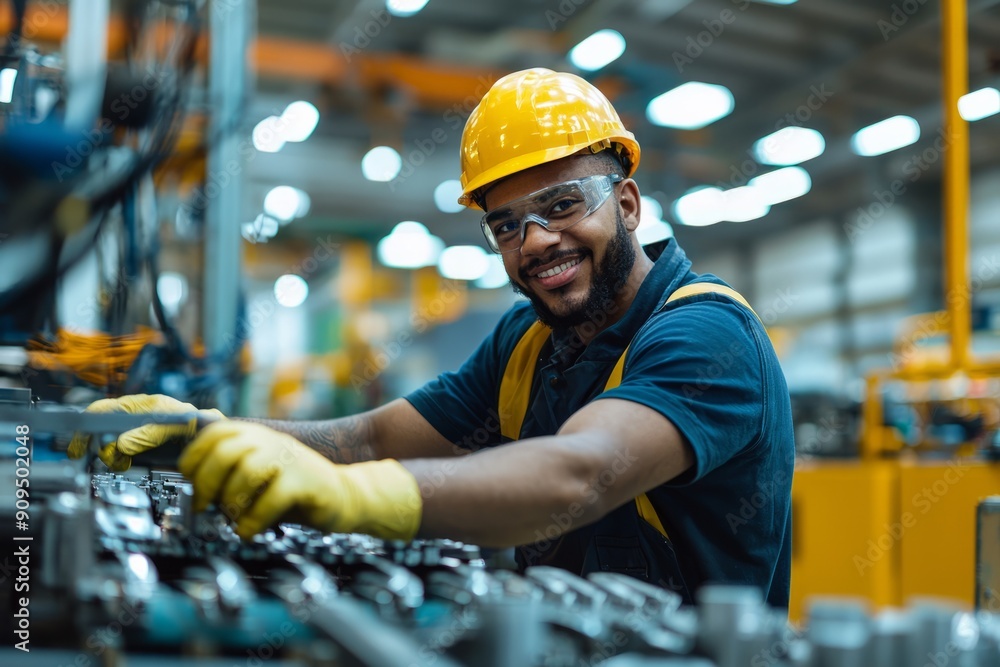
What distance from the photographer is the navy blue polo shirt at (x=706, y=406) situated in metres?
1.33

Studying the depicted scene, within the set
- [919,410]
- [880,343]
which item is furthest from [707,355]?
[880,343]

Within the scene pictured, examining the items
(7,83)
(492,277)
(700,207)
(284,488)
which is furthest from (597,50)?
(284,488)

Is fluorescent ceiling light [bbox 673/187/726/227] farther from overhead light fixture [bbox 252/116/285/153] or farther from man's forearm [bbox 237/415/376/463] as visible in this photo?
man's forearm [bbox 237/415/376/463]

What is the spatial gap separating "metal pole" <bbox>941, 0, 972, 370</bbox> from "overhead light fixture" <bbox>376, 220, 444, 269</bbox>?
9427mm

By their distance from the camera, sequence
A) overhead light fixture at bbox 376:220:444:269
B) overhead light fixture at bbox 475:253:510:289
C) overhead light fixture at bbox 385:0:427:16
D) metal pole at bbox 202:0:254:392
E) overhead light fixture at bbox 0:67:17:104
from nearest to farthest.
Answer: overhead light fixture at bbox 0:67:17:104 < metal pole at bbox 202:0:254:392 < overhead light fixture at bbox 385:0:427:16 < overhead light fixture at bbox 376:220:444:269 < overhead light fixture at bbox 475:253:510:289

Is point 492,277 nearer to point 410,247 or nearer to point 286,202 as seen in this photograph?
point 410,247

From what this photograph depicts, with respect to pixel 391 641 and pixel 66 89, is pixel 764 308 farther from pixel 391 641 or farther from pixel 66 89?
pixel 391 641

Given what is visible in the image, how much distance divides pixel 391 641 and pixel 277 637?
203 mm

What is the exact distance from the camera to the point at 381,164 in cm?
966

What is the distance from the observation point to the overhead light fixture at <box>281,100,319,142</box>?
9.16 meters

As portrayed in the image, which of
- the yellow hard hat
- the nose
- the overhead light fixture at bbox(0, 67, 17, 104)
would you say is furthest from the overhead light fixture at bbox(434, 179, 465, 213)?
the nose

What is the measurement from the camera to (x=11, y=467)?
109 cm

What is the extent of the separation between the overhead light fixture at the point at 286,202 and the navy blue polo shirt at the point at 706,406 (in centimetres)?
886

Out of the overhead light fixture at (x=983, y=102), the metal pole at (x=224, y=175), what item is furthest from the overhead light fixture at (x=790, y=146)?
the metal pole at (x=224, y=175)
